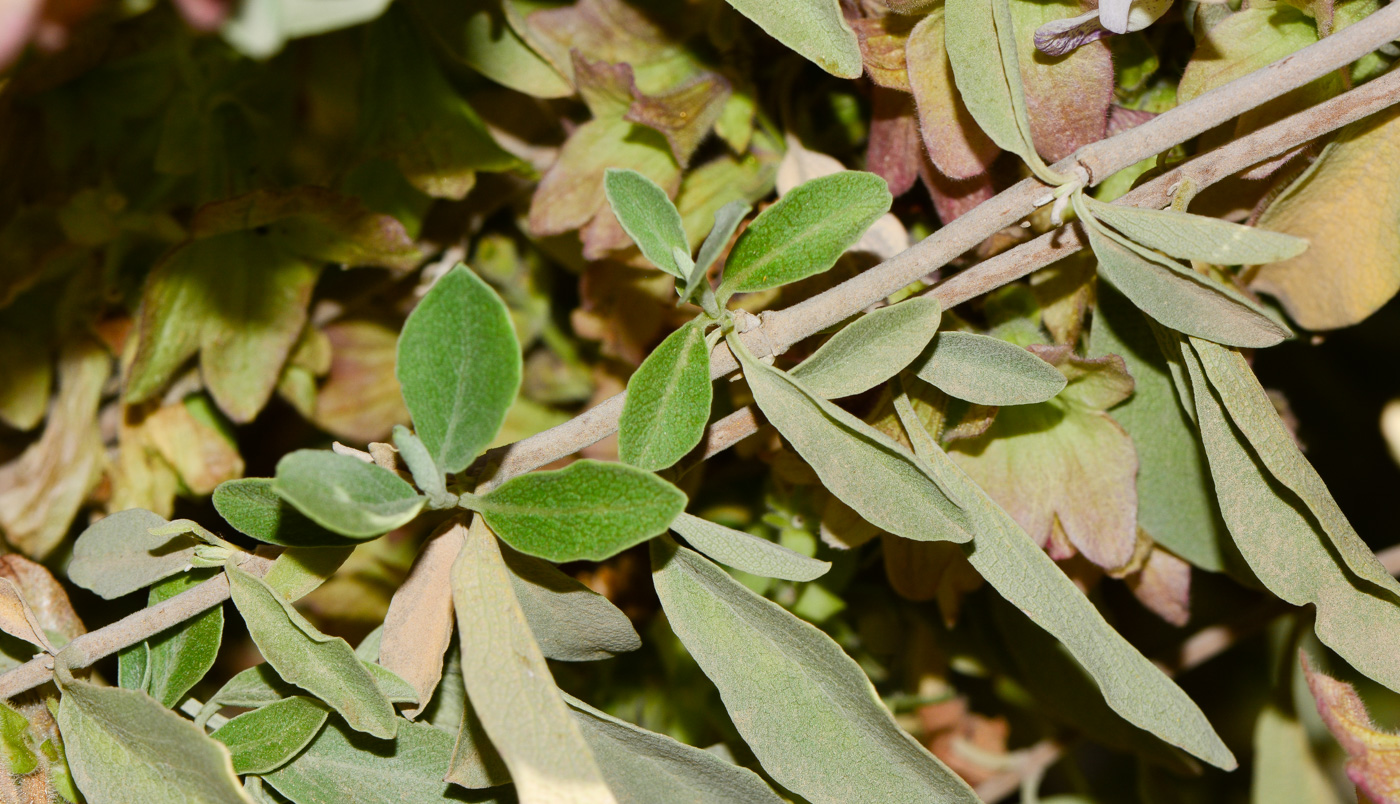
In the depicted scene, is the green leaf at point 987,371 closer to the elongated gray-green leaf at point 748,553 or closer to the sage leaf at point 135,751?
the elongated gray-green leaf at point 748,553

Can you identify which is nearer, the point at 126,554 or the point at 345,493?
the point at 345,493

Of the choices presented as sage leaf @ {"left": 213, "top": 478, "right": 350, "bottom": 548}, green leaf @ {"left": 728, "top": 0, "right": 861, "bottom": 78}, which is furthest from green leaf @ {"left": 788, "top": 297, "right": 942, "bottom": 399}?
sage leaf @ {"left": 213, "top": 478, "right": 350, "bottom": 548}

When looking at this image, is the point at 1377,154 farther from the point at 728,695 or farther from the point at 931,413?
the point at 728,695

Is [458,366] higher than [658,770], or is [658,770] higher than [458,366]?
[458,366]

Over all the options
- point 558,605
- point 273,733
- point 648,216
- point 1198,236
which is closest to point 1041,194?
point 1198,236

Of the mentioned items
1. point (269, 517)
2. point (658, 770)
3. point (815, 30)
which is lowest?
point (658, 770)

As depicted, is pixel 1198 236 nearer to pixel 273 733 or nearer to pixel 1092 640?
pixel 1092 640

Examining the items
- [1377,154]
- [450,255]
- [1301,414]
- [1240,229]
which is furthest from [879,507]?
[1301,414]
